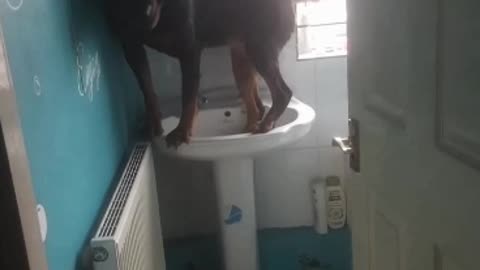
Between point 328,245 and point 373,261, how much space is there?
3.89 ft

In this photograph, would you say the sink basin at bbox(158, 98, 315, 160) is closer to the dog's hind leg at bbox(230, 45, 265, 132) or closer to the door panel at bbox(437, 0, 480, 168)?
the dog's hind leg at bbox(230, 45, 265, 132)

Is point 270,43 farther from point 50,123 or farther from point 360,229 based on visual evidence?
point 50,123

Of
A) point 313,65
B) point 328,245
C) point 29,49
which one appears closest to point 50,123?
point 29,49

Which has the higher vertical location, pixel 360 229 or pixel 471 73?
pixel 471 73

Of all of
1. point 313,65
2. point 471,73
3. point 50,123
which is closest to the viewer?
point 471,73

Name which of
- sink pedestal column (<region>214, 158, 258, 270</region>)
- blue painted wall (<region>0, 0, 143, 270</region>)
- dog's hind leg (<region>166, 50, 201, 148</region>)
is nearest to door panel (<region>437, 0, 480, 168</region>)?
blue painted wall (<region>0, 0, 143, 270</region>)

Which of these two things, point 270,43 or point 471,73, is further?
point 270,43

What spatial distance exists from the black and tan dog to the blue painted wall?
0.33 feet

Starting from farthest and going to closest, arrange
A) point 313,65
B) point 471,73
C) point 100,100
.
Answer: point 313,65
point 100,100
point 471,73

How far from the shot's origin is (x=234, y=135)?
179 centimetres

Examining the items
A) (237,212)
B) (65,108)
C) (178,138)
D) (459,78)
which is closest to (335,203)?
(237,212)

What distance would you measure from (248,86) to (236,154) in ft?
1.01

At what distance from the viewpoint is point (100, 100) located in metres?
1.36

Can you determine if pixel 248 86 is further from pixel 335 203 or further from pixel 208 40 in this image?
pixel 335 203
